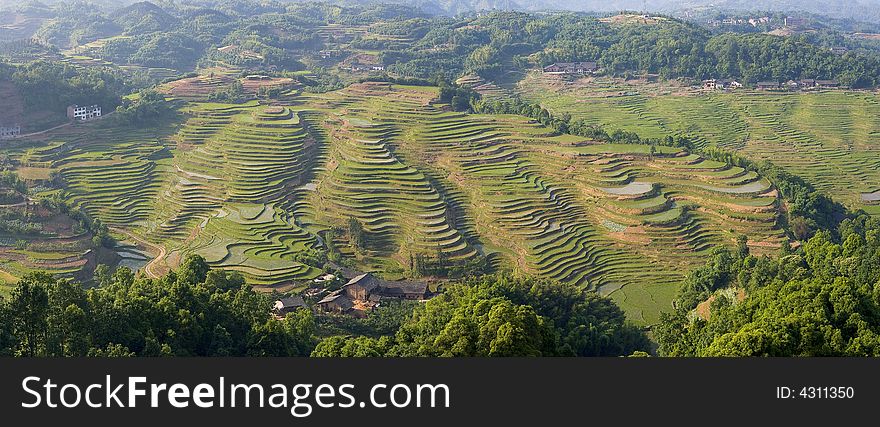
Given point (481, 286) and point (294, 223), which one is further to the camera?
point (294, 223)

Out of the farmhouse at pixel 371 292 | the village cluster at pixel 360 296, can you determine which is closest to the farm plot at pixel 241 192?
the village cluster at pixel 360 296

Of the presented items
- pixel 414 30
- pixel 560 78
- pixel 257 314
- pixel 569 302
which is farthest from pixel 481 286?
pixel 414 30

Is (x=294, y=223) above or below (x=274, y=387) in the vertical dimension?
below

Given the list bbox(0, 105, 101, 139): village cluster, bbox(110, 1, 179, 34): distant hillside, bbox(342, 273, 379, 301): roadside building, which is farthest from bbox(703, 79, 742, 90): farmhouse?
bbox(110, 1, 179, 34): distant hillside

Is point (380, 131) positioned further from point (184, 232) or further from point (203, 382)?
point (203, 382)

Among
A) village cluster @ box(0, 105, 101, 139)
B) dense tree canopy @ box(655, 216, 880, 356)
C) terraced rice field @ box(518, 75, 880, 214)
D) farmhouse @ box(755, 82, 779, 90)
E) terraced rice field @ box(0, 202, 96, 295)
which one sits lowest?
terraced rice field @ box(518, 75, 880, 214)

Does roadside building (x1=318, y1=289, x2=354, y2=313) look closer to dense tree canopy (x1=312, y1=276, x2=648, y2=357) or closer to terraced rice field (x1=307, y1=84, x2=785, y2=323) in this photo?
dense tree canopy (x1=312, y1=276, x2=648, y2=357)
